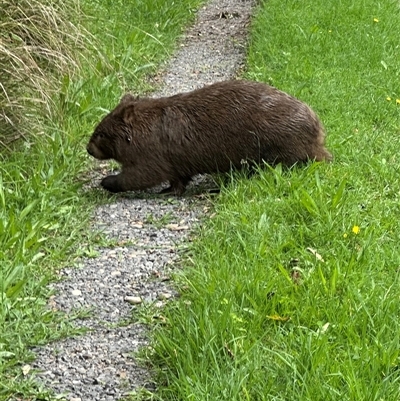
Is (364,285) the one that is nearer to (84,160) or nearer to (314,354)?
(314,354)

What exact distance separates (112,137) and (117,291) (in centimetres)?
168

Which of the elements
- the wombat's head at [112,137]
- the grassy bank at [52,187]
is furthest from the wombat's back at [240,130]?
the grassy bank at [52,187]

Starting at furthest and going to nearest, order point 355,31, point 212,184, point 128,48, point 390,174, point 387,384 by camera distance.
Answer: point 355,31 < point 128,48 < point 212,184 < point 390,174 < point 387,384

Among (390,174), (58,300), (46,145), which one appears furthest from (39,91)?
(390,174)

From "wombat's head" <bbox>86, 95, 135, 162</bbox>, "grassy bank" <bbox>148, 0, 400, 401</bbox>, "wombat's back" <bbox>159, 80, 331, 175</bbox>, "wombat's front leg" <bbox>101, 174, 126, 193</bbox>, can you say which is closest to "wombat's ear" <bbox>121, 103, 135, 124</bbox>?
"wombat's head" <bbox>86, 95, 135, 162</bbox>

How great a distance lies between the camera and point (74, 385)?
3.57m

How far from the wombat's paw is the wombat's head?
0.62 ft

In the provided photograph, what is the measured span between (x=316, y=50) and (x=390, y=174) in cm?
328

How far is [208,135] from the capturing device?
5586mm

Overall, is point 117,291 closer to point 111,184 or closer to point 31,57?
point 111,184

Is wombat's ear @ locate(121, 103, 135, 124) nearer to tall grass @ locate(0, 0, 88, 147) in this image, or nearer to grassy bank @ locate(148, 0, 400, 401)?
tall grass @ locate(0, 0, 88, 147)

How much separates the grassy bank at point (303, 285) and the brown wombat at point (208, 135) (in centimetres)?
18

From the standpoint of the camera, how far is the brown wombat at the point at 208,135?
18.1 feet

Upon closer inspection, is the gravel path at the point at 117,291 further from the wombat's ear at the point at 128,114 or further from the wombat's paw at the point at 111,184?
the wombat's ear at the point at 128,114
